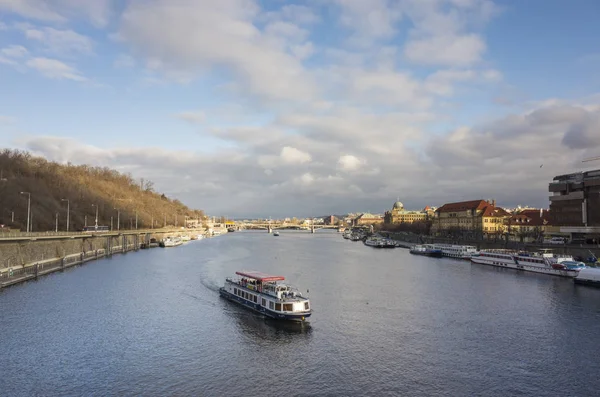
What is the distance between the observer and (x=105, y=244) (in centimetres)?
10881

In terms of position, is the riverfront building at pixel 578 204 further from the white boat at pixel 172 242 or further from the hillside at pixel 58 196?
the hillside at pixel 58 196

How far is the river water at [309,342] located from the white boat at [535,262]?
372 inches

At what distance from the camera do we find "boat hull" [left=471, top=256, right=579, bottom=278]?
69.2 meters

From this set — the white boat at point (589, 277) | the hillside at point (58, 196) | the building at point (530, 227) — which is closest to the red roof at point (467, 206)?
the building at point (530, 227)

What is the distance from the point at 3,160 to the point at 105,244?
2096 inches

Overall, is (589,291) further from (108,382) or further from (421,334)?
(108,382)

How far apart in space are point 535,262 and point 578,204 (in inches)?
1248

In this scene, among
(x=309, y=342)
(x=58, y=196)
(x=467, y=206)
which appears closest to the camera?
(x=309, y=342)

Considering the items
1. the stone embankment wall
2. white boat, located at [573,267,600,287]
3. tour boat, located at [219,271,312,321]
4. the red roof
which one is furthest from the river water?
the red roof

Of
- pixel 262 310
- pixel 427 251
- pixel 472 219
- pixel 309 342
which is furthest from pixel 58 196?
pixel 472 219

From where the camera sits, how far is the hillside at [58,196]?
346 ft

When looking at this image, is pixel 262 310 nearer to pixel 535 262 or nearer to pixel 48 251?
pixel 48 251

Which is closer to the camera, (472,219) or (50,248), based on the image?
(50,248)

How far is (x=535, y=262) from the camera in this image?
254 feet
